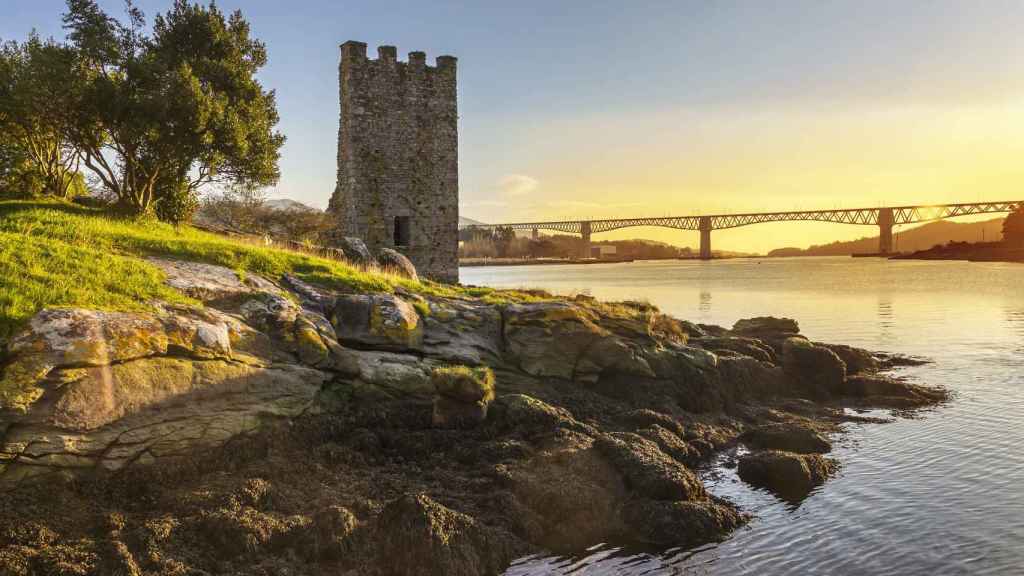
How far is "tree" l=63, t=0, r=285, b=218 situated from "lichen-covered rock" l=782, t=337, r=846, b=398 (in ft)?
60.9

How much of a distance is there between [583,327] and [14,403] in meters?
10.9

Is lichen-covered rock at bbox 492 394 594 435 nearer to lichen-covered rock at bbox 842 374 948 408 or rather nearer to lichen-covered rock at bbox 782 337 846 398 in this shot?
lichen-covered rock at bbox 782 337 846 398

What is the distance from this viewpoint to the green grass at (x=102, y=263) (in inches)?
421

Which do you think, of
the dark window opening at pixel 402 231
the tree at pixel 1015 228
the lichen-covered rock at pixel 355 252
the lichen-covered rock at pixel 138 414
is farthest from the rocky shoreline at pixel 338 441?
the tree at pixel 1015 228

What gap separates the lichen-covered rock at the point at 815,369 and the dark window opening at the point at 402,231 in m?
16.2

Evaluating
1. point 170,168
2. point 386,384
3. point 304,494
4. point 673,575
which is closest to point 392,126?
point 170,168

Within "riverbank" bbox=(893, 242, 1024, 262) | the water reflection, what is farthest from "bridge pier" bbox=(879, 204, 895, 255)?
the water reflection

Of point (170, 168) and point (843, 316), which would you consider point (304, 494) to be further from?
point (843, 316)

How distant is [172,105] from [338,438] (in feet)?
47.5

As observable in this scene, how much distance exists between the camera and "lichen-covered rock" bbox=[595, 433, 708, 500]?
10.4m

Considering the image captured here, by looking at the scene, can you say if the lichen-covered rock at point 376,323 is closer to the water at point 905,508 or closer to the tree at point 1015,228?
the water at point 905,508

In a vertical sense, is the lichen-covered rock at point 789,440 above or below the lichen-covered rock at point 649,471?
below

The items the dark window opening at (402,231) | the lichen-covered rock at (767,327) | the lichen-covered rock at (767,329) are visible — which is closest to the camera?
the lichen-covered rock at (767,329)

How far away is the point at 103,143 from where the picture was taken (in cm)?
2273
